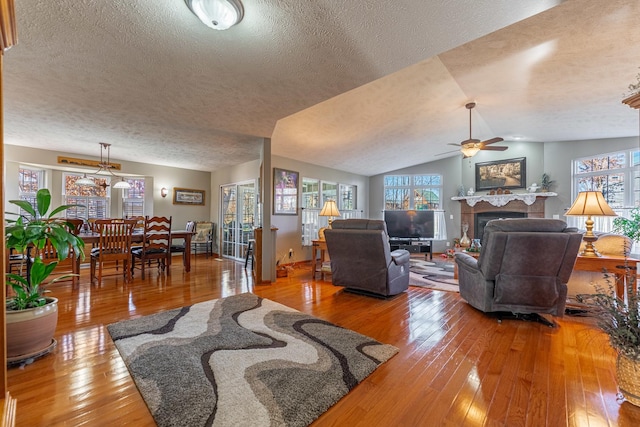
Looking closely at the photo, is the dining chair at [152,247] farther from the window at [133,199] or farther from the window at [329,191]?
the window at [329,191]

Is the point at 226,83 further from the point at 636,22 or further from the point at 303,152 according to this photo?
the point at 636,22

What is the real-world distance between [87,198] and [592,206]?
8.54 meters

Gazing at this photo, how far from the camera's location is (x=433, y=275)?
4883mm

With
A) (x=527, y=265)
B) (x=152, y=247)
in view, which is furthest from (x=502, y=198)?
(x=152, y=247)

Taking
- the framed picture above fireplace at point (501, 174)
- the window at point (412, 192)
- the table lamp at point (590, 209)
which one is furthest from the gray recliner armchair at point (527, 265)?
the window at point (412, 192)

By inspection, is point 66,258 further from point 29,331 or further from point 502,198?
point 502,198

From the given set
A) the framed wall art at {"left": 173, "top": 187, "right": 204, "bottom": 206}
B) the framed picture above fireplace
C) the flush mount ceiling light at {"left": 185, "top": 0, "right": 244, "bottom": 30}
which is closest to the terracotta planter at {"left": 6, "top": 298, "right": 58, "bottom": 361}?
the flush mount ceiling light at {"left": 185, "top": 0, "right": 244, "bottom": 30}

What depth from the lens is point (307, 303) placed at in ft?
10.8

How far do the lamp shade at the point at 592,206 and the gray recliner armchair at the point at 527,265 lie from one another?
0.65 meters

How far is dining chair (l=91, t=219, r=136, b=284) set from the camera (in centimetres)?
402

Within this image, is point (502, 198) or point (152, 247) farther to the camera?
point (502, 198)

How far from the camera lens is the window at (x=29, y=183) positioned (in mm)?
4996

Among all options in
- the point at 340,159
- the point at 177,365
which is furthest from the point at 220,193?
the point at 177,365

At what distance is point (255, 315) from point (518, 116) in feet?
18.5
